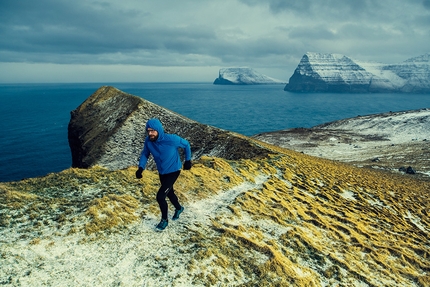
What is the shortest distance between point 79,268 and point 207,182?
7.47m

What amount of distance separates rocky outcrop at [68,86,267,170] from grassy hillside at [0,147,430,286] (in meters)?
9.55

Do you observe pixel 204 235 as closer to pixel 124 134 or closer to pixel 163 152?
pixel 163 152

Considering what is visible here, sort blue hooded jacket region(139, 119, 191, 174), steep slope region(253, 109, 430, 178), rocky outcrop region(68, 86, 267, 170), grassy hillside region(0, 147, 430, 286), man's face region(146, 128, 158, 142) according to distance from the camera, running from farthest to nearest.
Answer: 1. steep slope region(253, 109, 430, 178)
2. rocky outcrop region(68, 86, 267, 170)
3. blue hooded jacket region(139, 119, 191, 174)
4. man's face region(146, 128, 158, 142)
5. grassy hillside region(0, 147, 430, 286)

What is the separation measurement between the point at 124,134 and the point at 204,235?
89.2 feet

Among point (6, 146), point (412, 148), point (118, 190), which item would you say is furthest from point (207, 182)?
point (6, 146)

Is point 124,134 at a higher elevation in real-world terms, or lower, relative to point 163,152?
lower

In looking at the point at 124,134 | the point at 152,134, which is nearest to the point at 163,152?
the point at 152,134

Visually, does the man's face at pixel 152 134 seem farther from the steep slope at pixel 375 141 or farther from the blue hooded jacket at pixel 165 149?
the steep slope at pixel 375 141

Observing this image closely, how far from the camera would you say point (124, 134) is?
33844 millimetres

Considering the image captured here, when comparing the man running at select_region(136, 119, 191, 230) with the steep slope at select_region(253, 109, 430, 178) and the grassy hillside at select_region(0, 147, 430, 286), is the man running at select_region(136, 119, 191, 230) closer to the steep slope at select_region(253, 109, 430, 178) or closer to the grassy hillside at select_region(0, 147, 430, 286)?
the grassy hillside at select_region(0, 147, 430, 286)

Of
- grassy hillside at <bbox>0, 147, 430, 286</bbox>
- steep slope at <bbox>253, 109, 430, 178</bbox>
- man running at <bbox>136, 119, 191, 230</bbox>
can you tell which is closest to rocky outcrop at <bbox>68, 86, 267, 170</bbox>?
grassy hillside at <bbox>0, 147, 430, 286</bbox>

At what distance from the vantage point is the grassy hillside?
735 cm

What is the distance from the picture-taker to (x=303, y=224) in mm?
11242

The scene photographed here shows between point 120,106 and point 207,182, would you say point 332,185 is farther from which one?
point 120,106
